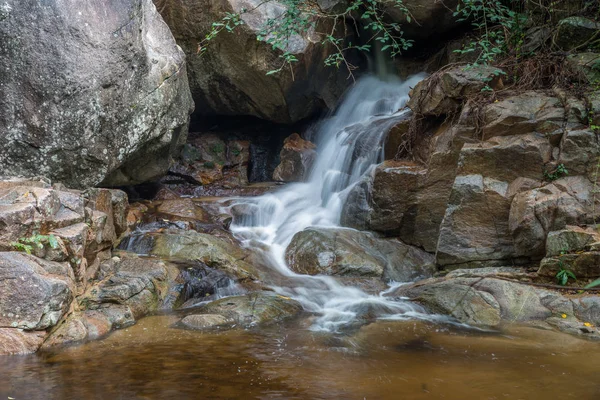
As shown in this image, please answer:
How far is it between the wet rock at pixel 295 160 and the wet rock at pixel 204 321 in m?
6.14

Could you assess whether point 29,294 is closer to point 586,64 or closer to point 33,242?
point 33,242

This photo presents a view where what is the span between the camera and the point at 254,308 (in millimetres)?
5555

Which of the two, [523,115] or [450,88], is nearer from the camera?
[523,115]

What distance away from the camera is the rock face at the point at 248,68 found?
9.57m

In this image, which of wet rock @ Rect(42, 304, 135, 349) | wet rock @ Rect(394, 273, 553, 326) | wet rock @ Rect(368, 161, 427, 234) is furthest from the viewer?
wet rock @ Rect(368, 161, 427, 234)

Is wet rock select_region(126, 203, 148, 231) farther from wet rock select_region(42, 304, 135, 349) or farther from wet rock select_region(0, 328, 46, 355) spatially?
wet rock select_region(0, 328, 46, 355)

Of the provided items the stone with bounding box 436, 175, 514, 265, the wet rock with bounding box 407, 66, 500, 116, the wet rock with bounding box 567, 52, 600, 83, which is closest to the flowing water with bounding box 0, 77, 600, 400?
the stone with bounding box 436, 175, 514, 265

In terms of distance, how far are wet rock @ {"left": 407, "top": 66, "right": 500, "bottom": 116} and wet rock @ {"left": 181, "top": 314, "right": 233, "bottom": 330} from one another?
16.8ft

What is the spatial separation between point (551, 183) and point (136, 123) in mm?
6201

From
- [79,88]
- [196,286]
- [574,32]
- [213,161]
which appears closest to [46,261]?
[196,286]

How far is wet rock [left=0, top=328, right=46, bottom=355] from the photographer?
4.19 m

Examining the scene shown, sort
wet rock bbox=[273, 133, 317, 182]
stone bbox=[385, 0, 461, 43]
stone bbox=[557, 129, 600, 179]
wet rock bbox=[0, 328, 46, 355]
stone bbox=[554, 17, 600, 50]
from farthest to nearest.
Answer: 1. wet rock bbox=[273, 133, 317, 182]
2. stone bbox=[385, 0, 461, 43]
3. stone bbox=[554, 17, 600, 50]
4. stone bbox=[557, 129, 600, 179]
5. wet rock bbox=[0, 328, 46, 355]

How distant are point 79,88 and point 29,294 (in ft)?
10.7

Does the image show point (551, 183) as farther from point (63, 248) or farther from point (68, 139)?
point (68, 139)
